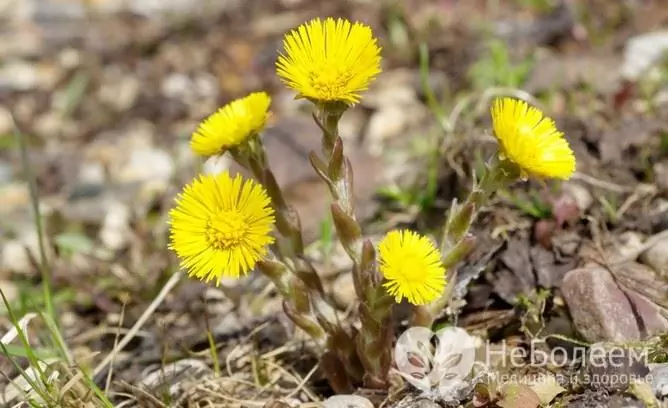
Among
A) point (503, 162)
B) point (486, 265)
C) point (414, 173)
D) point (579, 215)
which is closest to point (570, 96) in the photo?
point (414, 173)

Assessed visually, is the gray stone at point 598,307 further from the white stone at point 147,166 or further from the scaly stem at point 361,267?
the white stone at point 147,166

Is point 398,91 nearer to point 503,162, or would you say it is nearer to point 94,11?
point 503,162

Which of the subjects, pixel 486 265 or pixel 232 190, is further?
pixel 486 265

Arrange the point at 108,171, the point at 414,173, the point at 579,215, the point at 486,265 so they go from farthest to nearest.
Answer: the point at 108,171 → the point at 414,173 → the point at 579,215 → the point at 486,265

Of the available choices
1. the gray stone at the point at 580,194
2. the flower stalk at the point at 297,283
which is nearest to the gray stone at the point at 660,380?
the flower stalk at the point at 297,283

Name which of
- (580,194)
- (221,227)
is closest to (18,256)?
(221,227)

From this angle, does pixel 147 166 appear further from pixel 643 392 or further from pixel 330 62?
pixel 643 392

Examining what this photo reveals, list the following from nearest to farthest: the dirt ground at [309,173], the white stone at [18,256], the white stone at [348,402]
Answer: the white stone at [348,402] < the dirt ground at [309,173] < the white stone at [18,256]
